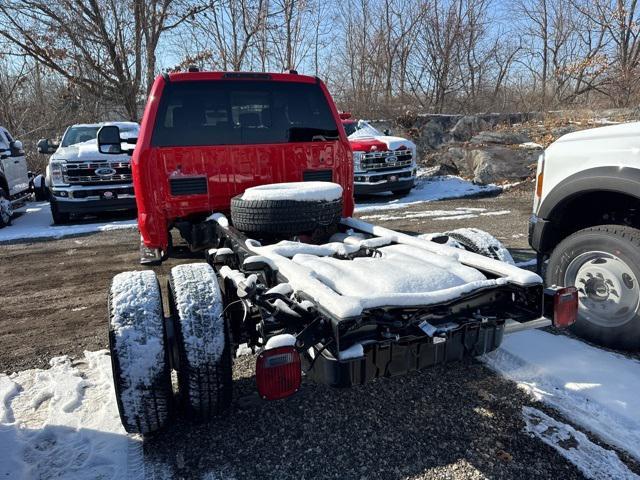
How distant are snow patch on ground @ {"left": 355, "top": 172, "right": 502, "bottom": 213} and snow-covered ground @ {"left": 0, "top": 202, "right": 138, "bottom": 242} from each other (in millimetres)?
5105

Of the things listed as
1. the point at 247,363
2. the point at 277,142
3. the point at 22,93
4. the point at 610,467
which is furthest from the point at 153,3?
the point at 610,467

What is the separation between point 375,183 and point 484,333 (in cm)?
941

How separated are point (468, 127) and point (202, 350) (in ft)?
59.0

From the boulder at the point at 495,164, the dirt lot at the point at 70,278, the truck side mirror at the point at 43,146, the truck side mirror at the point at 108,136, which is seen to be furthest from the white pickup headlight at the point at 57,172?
the boulder at the point at 495,164

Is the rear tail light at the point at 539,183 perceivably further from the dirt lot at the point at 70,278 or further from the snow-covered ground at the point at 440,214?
the snow-covered ground at the point at 440,214

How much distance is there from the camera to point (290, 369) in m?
2.02

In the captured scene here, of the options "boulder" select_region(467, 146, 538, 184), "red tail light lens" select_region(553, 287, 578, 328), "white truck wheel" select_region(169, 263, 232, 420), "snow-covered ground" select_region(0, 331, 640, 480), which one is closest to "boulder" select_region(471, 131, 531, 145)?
"boulder" select_region(467, 146, 538, 184)

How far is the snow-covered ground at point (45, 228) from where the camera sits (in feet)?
28.6

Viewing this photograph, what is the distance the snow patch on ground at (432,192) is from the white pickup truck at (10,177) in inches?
295

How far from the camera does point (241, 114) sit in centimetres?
468

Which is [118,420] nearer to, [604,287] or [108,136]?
[108,136]

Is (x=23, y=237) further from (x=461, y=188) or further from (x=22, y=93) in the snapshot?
(x=22, y=93)

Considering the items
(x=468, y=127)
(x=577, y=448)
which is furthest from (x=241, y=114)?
(x=468, y=127)

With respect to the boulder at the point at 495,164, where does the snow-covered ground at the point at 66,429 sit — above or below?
below
